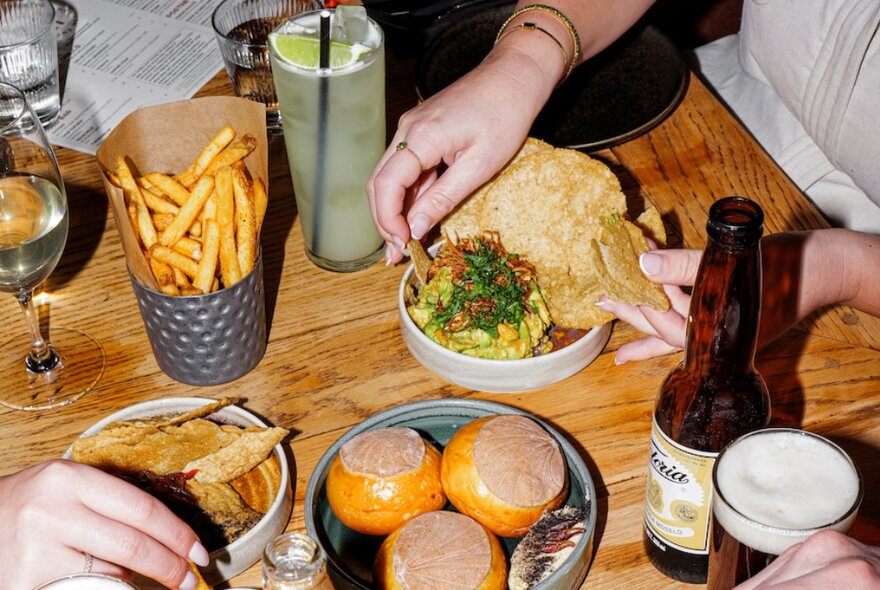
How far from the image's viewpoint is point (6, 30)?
1.85m

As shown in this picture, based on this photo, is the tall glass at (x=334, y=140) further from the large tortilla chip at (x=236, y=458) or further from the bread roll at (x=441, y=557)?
the bread roll at (x=441, y=557)

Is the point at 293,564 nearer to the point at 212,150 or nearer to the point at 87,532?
the point at 87,532

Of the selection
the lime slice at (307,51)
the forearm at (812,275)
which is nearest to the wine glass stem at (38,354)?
the lime slice at (307,51)

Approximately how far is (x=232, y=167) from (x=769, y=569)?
0.80 m

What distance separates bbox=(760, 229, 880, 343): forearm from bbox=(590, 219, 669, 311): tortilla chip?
18 cm

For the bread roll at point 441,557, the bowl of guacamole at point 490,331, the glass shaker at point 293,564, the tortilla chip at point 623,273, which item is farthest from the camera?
the bowl of guacamole at point 490,331

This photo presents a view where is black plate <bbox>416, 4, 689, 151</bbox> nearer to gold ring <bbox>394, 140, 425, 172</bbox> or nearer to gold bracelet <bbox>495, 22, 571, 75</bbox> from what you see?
gold bracelet <bbox>495, 22, 571, 75</bbox>

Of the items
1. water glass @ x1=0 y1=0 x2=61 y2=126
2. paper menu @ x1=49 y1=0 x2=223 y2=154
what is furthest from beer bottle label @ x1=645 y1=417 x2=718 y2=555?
water glass @ x1=0 y1=0 x2=61 y2=126

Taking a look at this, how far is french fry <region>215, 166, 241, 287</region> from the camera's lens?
1199 millimetres

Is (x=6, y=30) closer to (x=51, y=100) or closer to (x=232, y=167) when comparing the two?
(x=51, y=100)

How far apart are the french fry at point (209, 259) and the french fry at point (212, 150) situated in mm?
119

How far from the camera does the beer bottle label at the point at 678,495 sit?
937 mm

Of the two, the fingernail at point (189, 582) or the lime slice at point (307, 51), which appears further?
the lime slice at point (307, 51)

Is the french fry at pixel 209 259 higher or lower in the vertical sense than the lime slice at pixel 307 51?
lower
